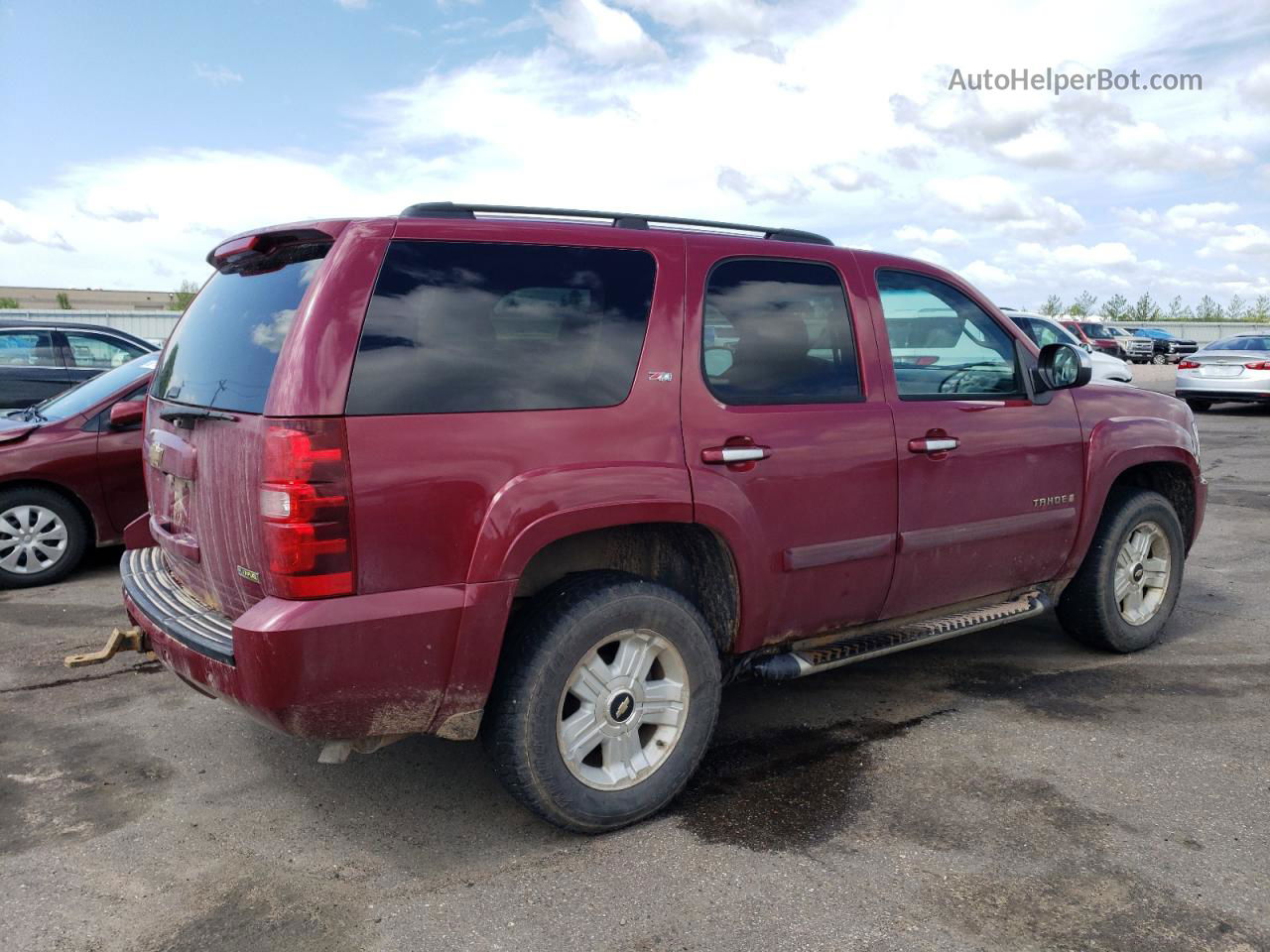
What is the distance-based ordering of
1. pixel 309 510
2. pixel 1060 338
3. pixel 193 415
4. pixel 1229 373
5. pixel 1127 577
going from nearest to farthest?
pixel 309 510, pixel 193 415, pixel 1127 577, pixel 1060 338, pixel 1229 373

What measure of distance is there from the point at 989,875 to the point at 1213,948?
59 centimetres

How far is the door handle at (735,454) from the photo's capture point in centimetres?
352

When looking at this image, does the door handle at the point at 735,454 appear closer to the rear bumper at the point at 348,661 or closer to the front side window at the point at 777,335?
the front side window at the point at 777,335

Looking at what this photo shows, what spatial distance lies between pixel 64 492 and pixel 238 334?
418cm

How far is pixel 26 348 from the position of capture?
961cm

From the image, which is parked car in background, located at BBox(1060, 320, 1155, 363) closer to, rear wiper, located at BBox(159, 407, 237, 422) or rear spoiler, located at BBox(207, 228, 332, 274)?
rear spoiler, located at BBox(207, 228, 332, 274)

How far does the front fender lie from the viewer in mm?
4828

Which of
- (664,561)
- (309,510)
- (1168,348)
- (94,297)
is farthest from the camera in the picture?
(94,297)

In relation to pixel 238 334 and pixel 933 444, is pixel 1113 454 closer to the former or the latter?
pixel 933 444

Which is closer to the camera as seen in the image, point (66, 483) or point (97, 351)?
point (66, 483)

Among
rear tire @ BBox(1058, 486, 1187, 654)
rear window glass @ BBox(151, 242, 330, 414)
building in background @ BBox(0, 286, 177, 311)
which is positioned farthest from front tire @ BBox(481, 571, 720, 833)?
building in background @ BBox(0, 286, 177, 311)

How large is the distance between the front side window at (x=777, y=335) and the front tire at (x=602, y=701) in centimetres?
79

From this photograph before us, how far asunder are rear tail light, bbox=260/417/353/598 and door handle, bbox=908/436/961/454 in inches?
85.3

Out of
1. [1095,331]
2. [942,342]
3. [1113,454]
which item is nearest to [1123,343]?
[1095,331]
